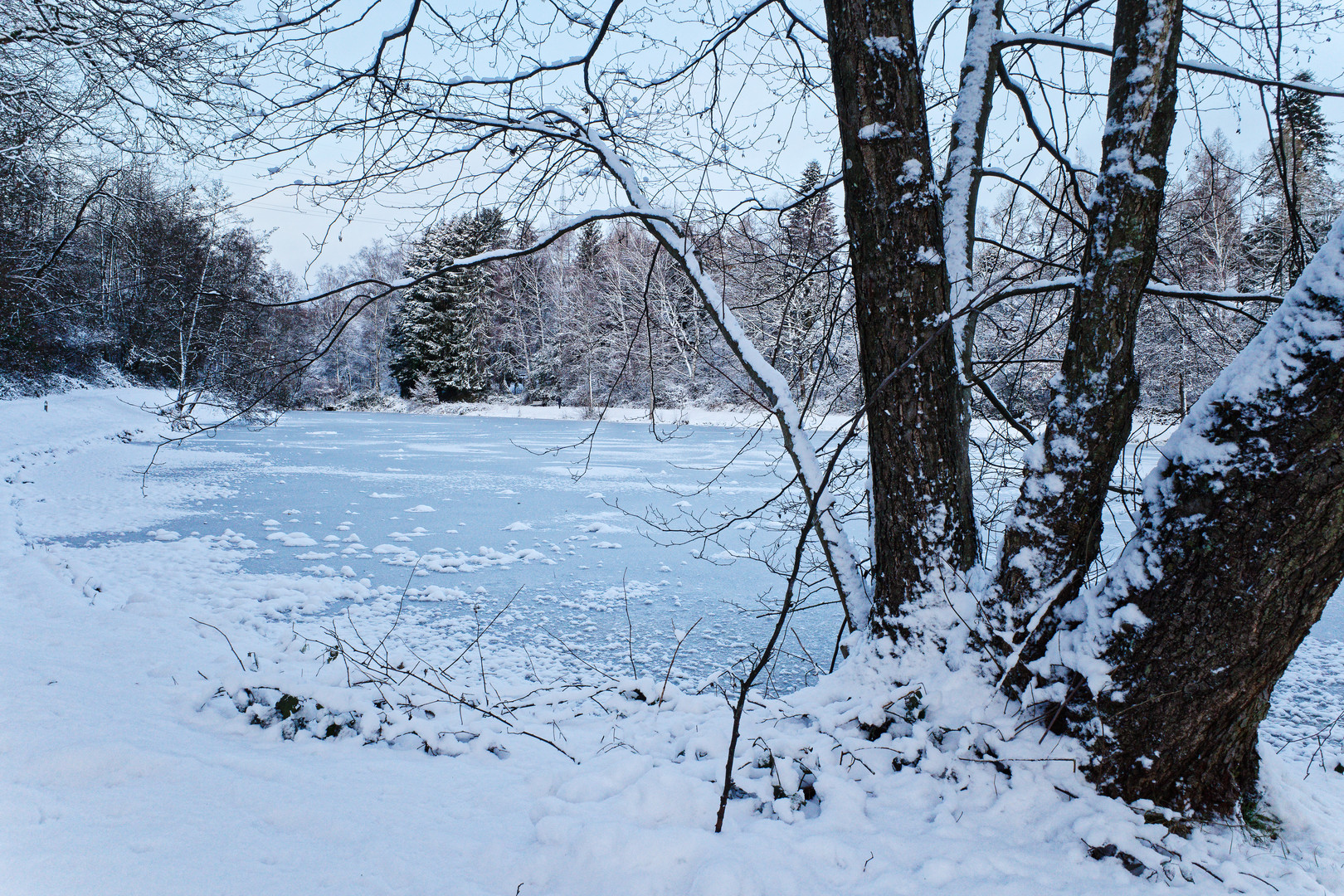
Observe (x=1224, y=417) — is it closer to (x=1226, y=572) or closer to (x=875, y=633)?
(x=1226, y=572)

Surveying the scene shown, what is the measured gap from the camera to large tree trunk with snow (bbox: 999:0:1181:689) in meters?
1.88

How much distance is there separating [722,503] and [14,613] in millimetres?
6809

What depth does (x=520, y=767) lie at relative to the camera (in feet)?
7.68

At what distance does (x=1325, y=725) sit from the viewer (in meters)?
3.53

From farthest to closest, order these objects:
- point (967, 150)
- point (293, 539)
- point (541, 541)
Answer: point (541, 541), point (293, 539), point (967, 150)

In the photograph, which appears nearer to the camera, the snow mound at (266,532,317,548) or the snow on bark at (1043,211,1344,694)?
the snow on bark at (1043,211,1344,694)

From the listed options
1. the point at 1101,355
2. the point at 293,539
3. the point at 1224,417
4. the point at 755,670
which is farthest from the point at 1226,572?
the point at 293,539

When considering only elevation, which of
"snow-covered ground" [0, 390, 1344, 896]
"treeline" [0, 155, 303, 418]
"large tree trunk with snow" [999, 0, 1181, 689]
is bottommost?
"snow-covered ground" [0, 390, 1344, 896]

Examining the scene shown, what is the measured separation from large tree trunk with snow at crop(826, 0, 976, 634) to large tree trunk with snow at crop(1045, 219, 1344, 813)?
0.59 m

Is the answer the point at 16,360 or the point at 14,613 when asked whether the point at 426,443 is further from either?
the point at 14,613

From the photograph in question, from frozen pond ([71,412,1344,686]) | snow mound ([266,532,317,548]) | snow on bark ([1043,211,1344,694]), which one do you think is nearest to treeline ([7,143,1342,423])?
snow on bark ([1043,211,1344,694])

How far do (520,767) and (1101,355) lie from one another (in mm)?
2278

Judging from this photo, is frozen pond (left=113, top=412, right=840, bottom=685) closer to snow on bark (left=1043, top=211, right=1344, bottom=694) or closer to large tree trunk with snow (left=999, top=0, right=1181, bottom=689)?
large tree trunk with snow (left=999, top=0, right=1181, bottom=689)

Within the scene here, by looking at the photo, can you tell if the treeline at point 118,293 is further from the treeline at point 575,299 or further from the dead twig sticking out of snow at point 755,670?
the dead twig sticking out of snow at point 755,670
